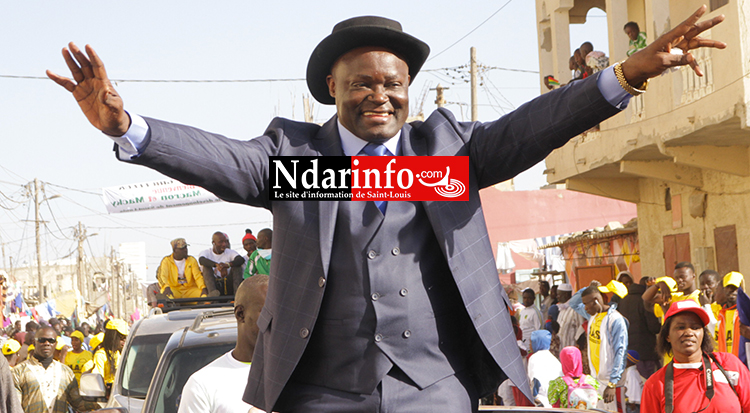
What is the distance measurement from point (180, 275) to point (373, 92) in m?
7.88

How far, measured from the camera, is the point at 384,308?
7.52 feet

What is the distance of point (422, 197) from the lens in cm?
241

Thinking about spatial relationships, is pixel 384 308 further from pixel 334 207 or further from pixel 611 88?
pixel 611 88

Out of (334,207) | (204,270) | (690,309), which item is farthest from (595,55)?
(334,207)

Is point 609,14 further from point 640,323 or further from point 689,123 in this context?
point 640,323

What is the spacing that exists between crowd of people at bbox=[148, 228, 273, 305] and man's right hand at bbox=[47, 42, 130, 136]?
7.49 m

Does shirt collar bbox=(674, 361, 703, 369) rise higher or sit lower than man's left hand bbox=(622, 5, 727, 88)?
lower

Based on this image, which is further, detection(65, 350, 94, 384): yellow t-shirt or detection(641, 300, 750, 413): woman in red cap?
detection(65, 350, 94, 384): yellow t-shirt

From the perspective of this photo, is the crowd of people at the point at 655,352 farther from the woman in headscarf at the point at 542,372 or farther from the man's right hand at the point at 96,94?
the man's right hand at the point at 96,94

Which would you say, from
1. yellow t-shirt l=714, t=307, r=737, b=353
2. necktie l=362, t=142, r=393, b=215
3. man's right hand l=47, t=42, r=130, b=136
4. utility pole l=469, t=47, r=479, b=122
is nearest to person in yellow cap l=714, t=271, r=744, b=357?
yellow t-shirt l=714, t=307, r=737, b=353

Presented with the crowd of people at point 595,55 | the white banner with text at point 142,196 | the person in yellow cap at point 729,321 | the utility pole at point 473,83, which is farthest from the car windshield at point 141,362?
the utility pole at point 473,83

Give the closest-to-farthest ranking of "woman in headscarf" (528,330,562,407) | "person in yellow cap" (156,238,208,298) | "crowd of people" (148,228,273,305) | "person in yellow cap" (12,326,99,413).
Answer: "woman in headscarf" (528,330,562,407)
"person in yellow cap" (12,326,99,413)
"crowd of people" (148,228,273,305)
"person in yellow cap" (156,238,208,298)

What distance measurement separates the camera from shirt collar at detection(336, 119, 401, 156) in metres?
2.51

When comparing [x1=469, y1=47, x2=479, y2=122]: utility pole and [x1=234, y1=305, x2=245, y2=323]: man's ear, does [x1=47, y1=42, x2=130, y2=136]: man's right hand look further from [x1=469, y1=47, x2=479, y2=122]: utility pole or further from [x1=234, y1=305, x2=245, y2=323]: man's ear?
[x1=469, y1=47, x2=479, y2=122]: utility pole
